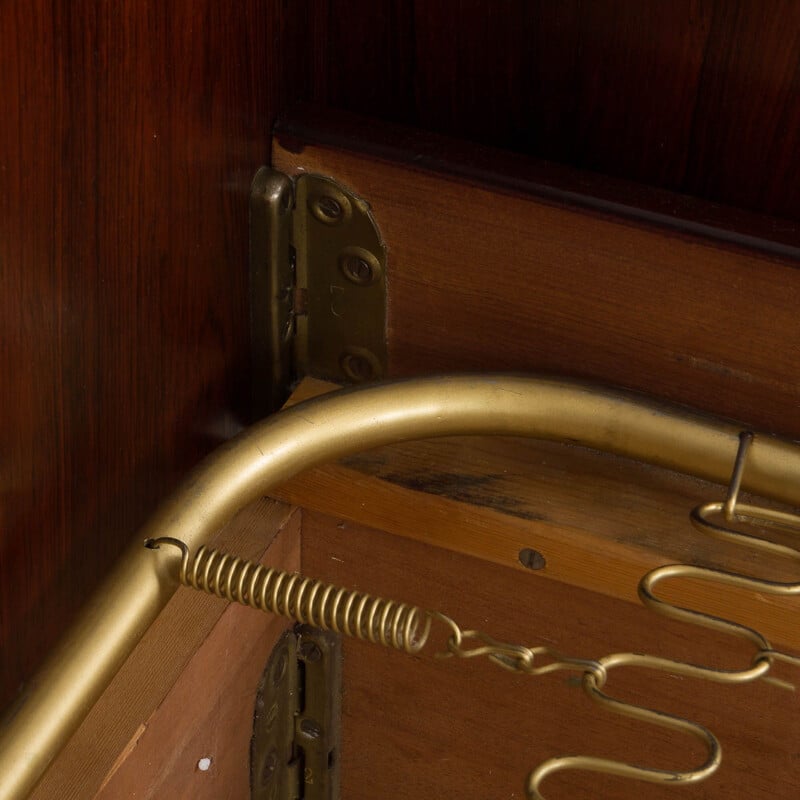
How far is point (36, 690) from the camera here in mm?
564

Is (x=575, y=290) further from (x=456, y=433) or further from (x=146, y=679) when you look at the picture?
(x=146, y=679)

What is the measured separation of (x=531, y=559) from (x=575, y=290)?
0.49 ft

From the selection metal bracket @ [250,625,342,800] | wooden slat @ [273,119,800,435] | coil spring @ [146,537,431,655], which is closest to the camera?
coil spring @ [146,537,431,655]

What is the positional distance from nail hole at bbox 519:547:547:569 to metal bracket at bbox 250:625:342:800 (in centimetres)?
20

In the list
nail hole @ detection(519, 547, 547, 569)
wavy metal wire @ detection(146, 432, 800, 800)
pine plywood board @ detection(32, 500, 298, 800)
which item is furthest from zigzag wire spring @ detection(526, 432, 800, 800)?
pine plywood board @ detection(32, 500, 298, 800)

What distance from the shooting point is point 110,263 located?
0.62 m

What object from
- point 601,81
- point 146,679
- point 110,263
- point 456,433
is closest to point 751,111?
point 601,81

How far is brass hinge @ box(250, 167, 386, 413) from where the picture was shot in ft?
2.34

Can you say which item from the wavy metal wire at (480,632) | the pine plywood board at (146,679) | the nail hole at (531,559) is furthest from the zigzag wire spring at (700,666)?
the pine plywood board at (146,679)

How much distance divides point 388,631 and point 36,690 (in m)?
0.15

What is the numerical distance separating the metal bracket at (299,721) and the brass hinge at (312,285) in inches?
7.3

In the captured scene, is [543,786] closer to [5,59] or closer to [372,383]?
[372,383]

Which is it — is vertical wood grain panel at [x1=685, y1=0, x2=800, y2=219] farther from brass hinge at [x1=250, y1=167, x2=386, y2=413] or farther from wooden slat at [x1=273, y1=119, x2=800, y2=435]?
brass hinge at [x1=250, y1=167, x2=386, y2=413]

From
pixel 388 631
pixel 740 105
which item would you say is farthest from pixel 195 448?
pixel 740 105
